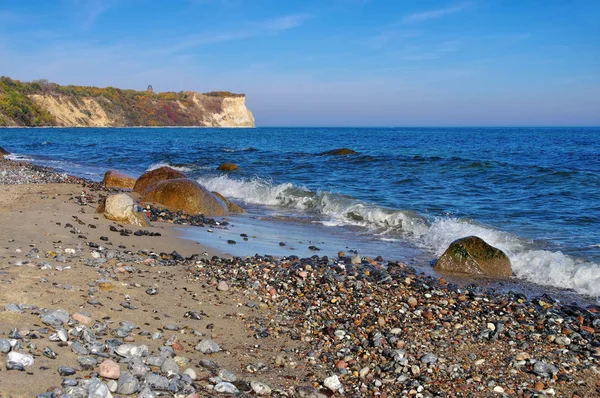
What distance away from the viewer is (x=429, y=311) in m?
5.64

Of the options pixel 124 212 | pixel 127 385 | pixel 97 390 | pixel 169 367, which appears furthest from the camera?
pixel 124 212

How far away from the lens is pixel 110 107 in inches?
4409

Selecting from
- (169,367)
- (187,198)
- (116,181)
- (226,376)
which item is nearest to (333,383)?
(226,376)

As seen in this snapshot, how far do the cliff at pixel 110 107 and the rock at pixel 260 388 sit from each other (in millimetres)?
96434

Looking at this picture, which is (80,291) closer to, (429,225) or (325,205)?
(429,225)

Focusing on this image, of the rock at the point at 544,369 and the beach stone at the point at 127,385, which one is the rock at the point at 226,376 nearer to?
the beach stone at the point at 127,385

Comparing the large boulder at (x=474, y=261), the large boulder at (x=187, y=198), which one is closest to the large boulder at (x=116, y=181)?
the large boulder at (x=187, y=198)

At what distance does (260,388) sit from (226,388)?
0.26 metres

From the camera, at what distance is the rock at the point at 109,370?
340 centimetres

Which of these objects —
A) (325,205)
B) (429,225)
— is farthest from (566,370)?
(325,205)

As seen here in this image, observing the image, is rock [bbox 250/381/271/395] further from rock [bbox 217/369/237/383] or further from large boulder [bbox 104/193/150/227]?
large boulder [bbox 104/193/150/227]

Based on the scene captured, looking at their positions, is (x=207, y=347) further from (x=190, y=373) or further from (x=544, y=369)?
(x=544, y=369)

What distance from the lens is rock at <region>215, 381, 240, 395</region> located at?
3.60m

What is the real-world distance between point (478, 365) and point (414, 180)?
54.2 ft
